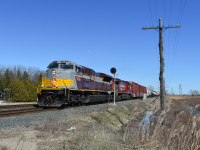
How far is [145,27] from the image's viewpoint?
41.3ft

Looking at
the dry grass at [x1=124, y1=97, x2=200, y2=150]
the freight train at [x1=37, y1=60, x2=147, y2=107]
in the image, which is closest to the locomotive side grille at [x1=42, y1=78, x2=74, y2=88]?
the freight train at [x1=37, y1=60, x2=147, y2=107]

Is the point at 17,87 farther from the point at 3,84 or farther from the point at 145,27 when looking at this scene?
the point at 145,27

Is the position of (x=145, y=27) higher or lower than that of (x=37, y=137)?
higher

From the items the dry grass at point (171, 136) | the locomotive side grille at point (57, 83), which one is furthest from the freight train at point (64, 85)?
the dry grass at point (171, 136)

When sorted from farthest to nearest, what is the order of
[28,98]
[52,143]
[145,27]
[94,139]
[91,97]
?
[28,98]
[91,97]
[145,27]
[94,139]
[52,143]

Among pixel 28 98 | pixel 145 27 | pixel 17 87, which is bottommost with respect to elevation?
pixel 28 98

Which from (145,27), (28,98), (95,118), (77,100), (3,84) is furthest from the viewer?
(3,84)

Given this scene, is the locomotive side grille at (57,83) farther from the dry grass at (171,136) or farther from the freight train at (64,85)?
the dry grass at (171,136)

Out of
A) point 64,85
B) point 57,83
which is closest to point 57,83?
point 57,83

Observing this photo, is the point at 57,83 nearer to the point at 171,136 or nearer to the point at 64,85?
the point at 64,85

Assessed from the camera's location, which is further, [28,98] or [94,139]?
[28,98]

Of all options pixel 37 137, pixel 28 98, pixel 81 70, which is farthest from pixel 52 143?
pixel 28 98

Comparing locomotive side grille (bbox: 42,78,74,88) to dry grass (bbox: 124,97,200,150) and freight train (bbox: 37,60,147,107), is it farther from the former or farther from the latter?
dry grass (bbox: 124,97,200,150)

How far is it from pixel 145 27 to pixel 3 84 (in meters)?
64.4
